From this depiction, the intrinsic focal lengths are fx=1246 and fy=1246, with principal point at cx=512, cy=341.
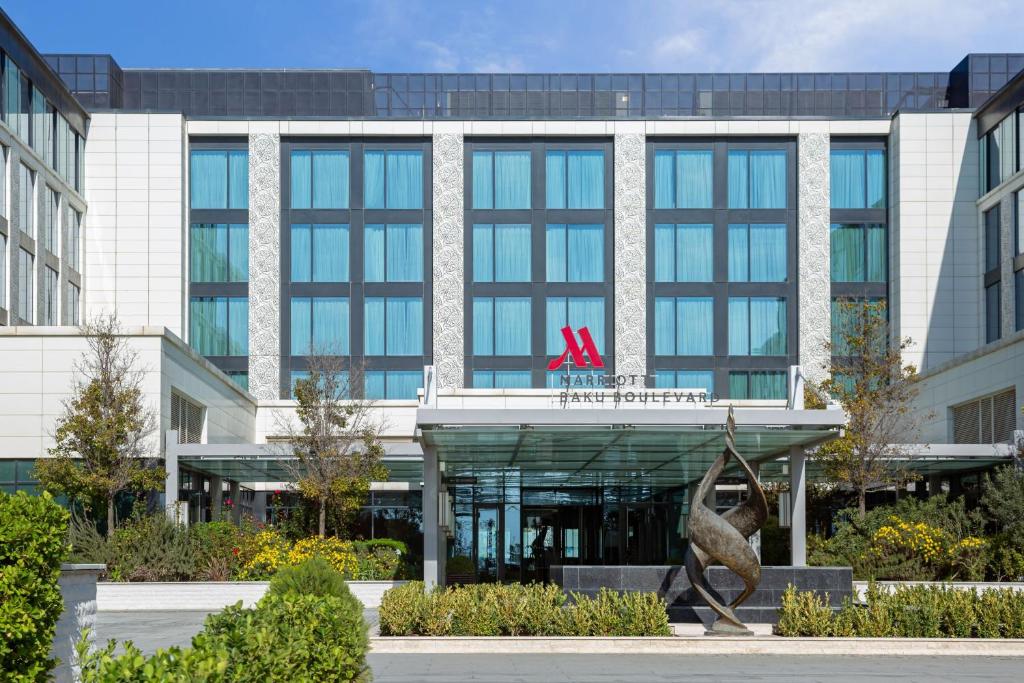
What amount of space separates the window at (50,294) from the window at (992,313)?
38.3 m

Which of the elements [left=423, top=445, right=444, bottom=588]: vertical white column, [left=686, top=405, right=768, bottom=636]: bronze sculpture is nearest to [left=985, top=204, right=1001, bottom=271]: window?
[left=423, top=445, right=444, bottom=588]: vertical white column

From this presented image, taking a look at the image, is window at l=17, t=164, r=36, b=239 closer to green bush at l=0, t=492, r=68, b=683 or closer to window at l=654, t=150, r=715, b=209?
window at l=654, t=150, r=715, b=209

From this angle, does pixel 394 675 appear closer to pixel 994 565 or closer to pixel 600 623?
pixel 600 623

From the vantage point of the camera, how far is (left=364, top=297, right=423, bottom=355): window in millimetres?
55625

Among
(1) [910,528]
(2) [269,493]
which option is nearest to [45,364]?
(2) [269,493]

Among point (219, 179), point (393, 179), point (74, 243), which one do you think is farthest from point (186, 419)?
point (393, 179)

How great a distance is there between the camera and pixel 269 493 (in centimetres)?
5028

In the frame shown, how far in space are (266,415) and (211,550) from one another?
18449 mm

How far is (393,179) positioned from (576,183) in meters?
8.31

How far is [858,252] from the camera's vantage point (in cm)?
5588

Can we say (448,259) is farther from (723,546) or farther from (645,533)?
(723,546)

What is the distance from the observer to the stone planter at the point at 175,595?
30812 millimetres

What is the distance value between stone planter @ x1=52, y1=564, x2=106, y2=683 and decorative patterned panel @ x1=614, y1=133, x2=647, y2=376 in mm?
43603

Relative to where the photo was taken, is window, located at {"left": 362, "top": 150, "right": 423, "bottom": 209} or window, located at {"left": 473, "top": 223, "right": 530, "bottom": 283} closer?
window, located at {"left": 473, "top": 223, "right": 530, "bottom": 283}
